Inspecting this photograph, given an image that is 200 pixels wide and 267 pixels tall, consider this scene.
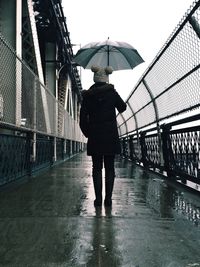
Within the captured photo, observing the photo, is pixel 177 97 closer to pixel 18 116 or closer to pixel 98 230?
pixel 18 116

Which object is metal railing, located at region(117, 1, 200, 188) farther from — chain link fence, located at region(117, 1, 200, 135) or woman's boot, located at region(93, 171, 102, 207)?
woman's boot, located at region(93, 171, 102, 207)

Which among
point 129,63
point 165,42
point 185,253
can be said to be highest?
point 129,63

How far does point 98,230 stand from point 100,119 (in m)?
1.55

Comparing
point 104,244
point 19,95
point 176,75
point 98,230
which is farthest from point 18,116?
point 104,244

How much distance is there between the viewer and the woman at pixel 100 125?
4.34 m

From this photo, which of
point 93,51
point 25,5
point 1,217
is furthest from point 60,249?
point 93,51

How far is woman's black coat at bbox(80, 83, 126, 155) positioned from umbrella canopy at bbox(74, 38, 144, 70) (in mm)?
5823

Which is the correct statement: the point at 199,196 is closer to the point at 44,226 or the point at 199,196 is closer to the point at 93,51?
the point at 44,226

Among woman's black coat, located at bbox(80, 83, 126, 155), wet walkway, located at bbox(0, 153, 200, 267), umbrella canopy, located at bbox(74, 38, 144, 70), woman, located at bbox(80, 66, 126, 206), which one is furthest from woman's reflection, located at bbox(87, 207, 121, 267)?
umbrella canopy, located at bbox(74, 38, 144, 70)

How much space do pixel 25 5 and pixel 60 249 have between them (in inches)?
304

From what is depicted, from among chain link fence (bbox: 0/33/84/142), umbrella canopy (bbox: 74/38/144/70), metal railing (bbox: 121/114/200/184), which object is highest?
umbrella canopy (bbox: 74/38/144/70)

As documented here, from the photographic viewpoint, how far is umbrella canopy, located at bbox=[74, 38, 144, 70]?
1020cm

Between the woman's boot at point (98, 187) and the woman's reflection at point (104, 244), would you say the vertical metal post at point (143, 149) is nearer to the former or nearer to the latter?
the woman's boot at point (98, 187)

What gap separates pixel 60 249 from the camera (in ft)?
8.47
